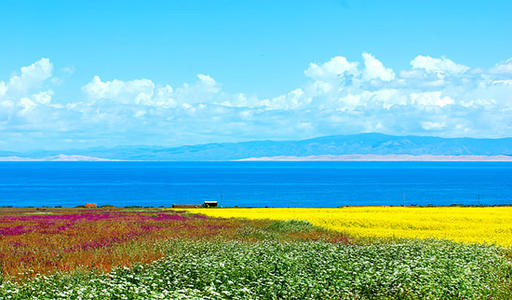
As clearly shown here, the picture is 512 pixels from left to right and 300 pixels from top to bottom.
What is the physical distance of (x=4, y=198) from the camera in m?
125

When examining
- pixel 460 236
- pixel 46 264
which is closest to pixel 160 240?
pixel 46 264

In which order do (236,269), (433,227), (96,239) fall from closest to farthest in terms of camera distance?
(236,269), (96,239), (433,227)

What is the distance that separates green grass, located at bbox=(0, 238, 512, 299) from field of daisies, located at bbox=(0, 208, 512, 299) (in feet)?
0.12

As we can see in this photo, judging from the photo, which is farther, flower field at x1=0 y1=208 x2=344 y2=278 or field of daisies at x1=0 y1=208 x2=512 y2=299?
flower field at x1=0 y1=208 x2=344 y2=278

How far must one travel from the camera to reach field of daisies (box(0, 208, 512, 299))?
41.4 ft

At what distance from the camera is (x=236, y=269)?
48.4ft

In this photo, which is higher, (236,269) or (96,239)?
(236,269)

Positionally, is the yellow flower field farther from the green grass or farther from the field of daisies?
the green grass

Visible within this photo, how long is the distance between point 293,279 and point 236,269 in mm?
1930

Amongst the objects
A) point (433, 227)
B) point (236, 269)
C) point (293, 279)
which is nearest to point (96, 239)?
point (236, 269)

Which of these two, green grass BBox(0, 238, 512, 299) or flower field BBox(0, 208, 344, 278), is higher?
green grass BBox(0, 238, 512, 299)

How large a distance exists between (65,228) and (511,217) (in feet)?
106

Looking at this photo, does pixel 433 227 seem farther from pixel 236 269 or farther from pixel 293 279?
pixel 293 279

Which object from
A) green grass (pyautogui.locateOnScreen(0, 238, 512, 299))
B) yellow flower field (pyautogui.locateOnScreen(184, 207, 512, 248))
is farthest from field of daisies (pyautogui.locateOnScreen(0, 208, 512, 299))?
yellow flower field (pyautogui.locateOnScreen(184, 207, 512, 248))
